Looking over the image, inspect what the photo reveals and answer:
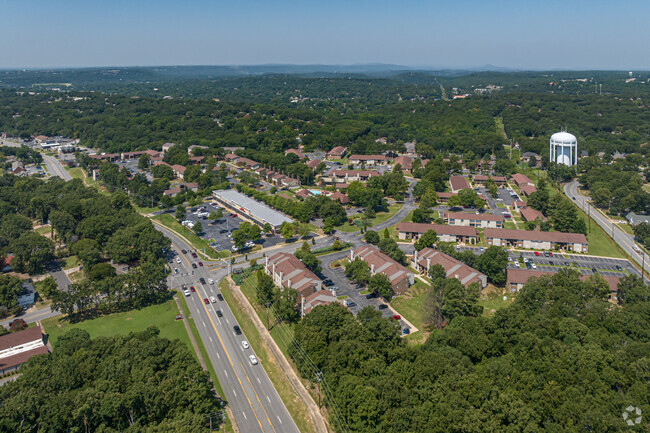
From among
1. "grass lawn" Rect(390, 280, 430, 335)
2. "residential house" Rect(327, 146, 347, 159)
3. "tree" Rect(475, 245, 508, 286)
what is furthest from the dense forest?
"residential house" Rect(327, 146, 347, 159)

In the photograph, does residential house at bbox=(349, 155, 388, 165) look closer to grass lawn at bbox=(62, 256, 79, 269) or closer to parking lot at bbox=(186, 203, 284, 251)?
parking lot at bbox=(186, 203, 284, 251)

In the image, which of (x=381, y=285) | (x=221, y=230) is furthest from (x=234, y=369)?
(x=221, y=230)

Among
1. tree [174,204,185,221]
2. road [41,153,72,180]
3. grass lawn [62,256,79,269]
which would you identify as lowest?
grass lawn [62,256,79,269]

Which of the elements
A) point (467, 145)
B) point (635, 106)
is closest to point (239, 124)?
point (467, 145)

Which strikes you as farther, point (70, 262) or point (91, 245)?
point (70, 262)

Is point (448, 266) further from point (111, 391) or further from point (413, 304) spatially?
point (111, 391)

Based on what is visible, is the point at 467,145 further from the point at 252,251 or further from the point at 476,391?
the point at 476,391

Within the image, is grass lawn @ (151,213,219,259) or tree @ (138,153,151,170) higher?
tree @ (138,153,151,170)
